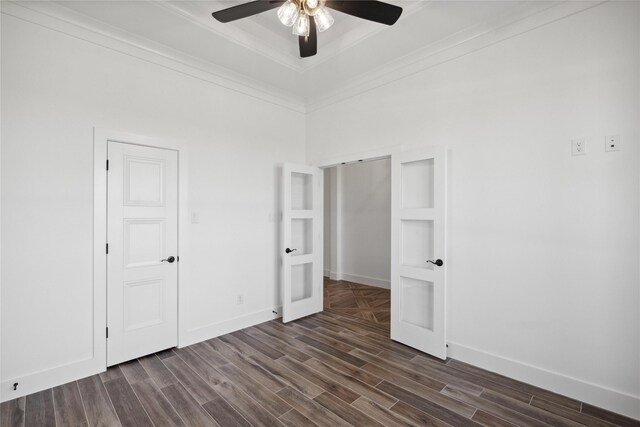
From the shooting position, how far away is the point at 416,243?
10.5 feet

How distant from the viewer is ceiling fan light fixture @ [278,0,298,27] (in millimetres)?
1958

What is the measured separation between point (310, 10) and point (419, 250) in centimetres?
238

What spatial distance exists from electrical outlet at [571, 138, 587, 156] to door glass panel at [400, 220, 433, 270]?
1257mm

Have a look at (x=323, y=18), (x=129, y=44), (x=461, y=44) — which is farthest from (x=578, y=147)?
(x=129, y=44)

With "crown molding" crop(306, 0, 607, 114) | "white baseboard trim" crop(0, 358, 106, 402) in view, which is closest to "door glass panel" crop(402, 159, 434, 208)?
"crown molding" crop(306, 0, 607, 114)

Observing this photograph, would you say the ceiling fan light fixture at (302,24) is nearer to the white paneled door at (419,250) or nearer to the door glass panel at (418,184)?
the white paneled door at (419,250)

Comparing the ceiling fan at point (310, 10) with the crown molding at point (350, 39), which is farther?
the crown molding at point (350, 39)

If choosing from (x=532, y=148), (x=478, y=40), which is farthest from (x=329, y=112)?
(x=532, y=148)

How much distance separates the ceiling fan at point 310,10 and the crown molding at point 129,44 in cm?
139

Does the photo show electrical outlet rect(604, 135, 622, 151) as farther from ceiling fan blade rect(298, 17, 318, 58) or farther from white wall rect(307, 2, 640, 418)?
ceiling fan blade rect(298, 17, 318, 58)

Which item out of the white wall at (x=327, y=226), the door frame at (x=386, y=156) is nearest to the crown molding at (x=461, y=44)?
the door frame at (x=386, y=156)

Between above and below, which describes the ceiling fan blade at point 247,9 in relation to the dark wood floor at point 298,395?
above

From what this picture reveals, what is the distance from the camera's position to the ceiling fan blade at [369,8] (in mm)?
1879

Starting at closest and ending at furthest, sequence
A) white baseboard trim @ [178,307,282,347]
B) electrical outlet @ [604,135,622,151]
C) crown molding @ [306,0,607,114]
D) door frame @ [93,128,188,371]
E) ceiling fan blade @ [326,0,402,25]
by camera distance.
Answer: ceiling fan blade @ [326,0,402,25] < electrical outlet @ [604,135,622,151] < crown molding @ [306,0,607,114] < door frame @ [93,128,188,371] < white baseboard trim @ [178,307,282,347]
